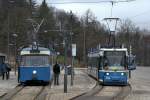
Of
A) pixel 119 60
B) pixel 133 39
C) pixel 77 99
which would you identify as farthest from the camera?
pixel 133 39

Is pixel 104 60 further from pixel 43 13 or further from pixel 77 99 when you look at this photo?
pixel 43 13

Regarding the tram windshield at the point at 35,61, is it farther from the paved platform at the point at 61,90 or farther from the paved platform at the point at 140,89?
the paved platform at the point at 140,89

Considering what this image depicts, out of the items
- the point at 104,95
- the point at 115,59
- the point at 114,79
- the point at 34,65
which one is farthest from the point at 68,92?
the point at 34,65

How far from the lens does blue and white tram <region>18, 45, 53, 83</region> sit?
40750mm

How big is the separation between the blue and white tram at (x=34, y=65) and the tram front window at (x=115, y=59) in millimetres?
4456

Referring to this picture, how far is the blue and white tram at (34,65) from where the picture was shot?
40750 mm

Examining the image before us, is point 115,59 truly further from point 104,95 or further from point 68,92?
point 104,95

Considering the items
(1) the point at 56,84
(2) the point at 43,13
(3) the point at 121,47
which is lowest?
(1) the point at 56,84

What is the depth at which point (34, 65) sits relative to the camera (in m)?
40.9

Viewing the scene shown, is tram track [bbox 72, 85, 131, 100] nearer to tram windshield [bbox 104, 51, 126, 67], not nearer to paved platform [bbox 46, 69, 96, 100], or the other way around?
paved platform [bbox 46, 69, 96, 100]

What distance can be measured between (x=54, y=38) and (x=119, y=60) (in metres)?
85.7

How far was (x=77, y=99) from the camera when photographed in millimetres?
27219

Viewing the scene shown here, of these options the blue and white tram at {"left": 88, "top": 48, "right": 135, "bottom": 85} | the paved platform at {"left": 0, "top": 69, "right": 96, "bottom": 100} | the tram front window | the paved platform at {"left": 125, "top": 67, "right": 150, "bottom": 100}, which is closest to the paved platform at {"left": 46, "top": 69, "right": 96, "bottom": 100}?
the paved platform at {"left": 0, "top": 69, "right": 96, "bottom": 100}

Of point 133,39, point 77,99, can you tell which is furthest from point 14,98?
point 133,39
